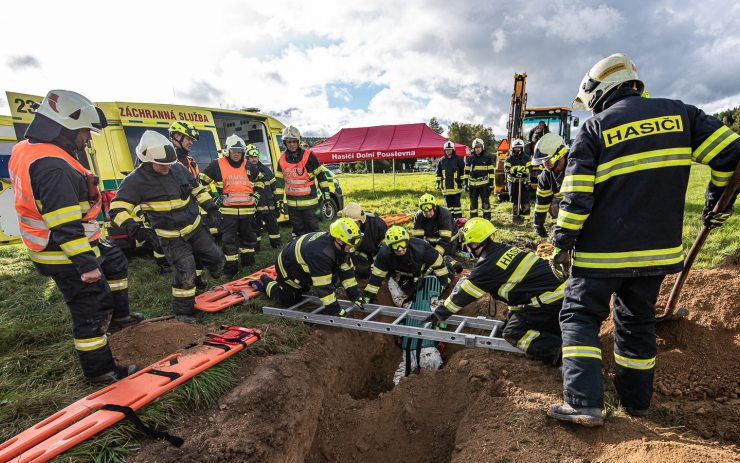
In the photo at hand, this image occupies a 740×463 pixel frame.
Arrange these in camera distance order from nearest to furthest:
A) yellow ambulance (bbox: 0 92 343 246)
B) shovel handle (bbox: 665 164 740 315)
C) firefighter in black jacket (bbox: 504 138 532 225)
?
1. shovel handle (bbox: 665 164 740 315)
2. yellow ambulance (bbox: 0 92 343 246)
3. firefighter in black jacket (bbox: 504 138 532 225)

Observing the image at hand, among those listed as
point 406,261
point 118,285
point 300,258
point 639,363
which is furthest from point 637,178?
point 118,285

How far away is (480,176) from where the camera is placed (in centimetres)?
942

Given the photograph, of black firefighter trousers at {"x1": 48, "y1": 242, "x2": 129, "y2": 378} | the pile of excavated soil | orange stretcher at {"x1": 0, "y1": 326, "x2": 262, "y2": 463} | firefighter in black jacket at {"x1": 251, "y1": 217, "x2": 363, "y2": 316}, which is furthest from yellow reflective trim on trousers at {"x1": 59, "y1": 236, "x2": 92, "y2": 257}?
firefighter in black jacket at {"x1": 251, "y1": 217, "x2": 363, "y2": 316}

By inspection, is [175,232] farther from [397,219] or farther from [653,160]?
[397,219]

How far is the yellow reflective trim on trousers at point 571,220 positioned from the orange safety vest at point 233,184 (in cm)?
491

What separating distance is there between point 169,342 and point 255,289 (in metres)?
1.61

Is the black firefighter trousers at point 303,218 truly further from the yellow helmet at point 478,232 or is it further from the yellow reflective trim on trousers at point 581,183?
the yellow reflective trim on trousers at point 581,183

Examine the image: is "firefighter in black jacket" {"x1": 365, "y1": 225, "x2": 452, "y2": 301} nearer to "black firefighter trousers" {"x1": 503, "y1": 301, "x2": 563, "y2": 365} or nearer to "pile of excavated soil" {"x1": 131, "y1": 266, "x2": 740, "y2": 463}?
"pile of excavated soil" {"x1": 131, "y1": 266, "x2": 740, "y2": 463}

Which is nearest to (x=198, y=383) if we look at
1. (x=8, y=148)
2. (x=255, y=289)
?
(x=255, y=289)

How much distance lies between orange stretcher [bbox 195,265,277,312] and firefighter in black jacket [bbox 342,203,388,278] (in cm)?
182

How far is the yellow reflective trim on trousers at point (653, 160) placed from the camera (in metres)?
2.28

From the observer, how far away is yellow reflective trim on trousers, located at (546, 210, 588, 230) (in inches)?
94.2

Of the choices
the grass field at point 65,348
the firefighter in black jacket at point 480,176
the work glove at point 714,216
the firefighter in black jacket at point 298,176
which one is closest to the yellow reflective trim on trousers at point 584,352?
the work glove at point 714,216

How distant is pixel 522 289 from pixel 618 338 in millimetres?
1049
